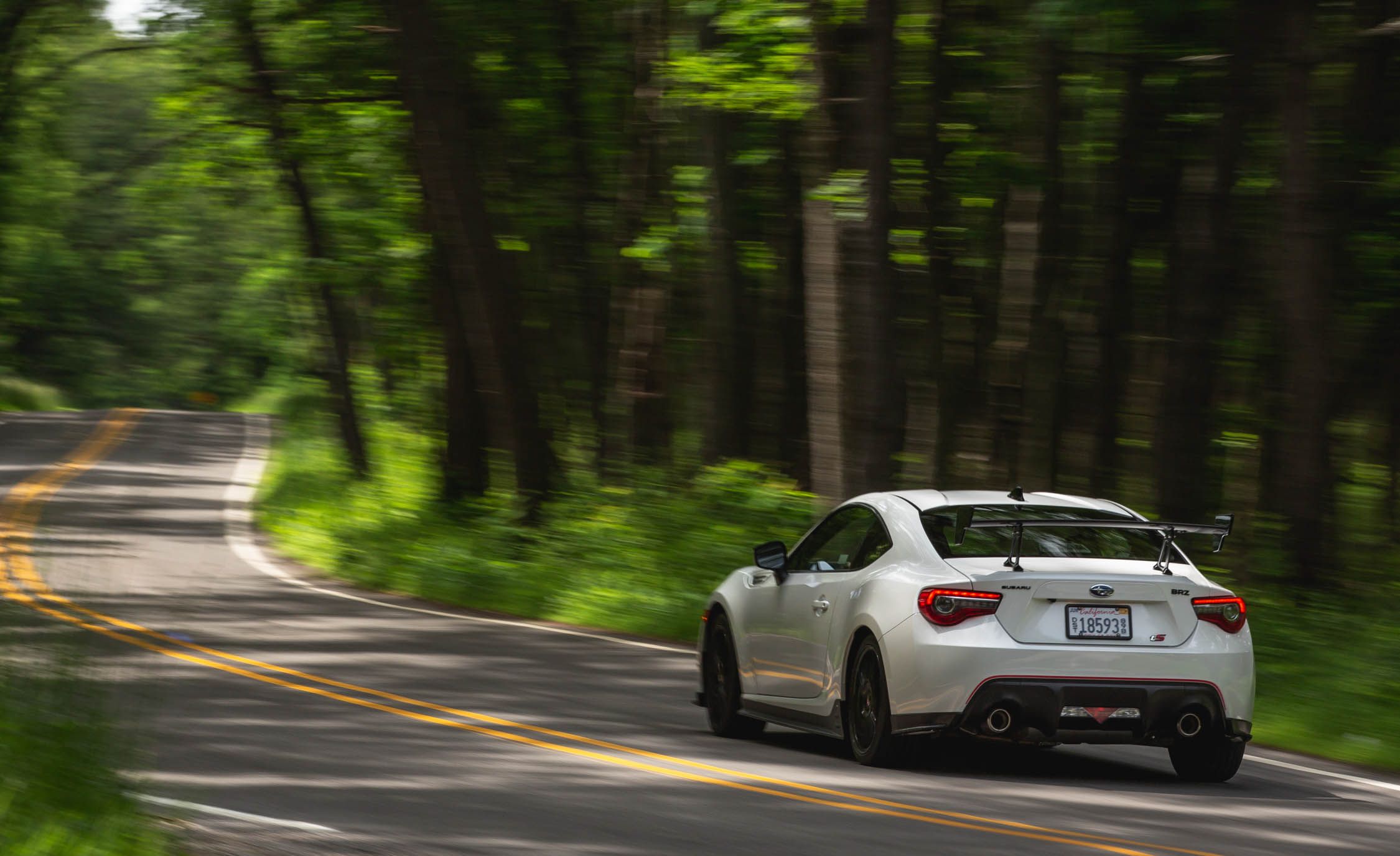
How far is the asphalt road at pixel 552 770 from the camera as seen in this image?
776 cm

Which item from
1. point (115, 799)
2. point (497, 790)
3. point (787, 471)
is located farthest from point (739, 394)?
point (115, 799)

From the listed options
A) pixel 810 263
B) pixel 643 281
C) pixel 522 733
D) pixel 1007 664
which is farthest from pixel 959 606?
pixel 643 281

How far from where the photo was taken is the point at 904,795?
8852mm

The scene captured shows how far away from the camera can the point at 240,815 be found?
26.8 ft

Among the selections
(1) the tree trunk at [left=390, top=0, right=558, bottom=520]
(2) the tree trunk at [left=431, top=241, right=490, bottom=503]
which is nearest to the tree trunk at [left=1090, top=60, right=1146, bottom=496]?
(1) the tree trunk at [left=390, top=0, right=558, bottom=520]

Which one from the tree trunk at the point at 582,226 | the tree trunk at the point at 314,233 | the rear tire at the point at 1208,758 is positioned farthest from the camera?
the tree trunk at the point at 314,233

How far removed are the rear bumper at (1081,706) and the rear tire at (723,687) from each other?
2389 mm

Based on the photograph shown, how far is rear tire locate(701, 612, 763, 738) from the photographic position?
36.7 ft

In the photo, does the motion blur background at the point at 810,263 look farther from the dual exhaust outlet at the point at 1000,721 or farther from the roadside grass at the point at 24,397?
the roadside grass at the point at 24,397

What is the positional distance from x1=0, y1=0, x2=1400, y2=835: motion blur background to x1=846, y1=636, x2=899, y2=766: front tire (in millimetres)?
3227

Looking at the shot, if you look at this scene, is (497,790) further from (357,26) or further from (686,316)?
(686,316)

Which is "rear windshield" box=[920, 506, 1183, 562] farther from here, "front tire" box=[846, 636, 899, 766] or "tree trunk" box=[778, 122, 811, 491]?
"tree trunk" box=[778, 122, 811, 491]

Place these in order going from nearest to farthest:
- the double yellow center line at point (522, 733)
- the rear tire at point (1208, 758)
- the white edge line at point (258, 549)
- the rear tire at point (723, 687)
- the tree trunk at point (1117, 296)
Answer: the double yellow center line at point (522, 733) → the rear tire at point (1208, 758) → the rear tire at point (723, 687) → the white edge line at point (258, 549) → the tree trunk at point (1117, 296)

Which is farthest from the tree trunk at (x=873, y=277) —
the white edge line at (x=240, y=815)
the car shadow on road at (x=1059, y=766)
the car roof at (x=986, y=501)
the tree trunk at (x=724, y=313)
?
the white edge line at (x=240, y=815)
